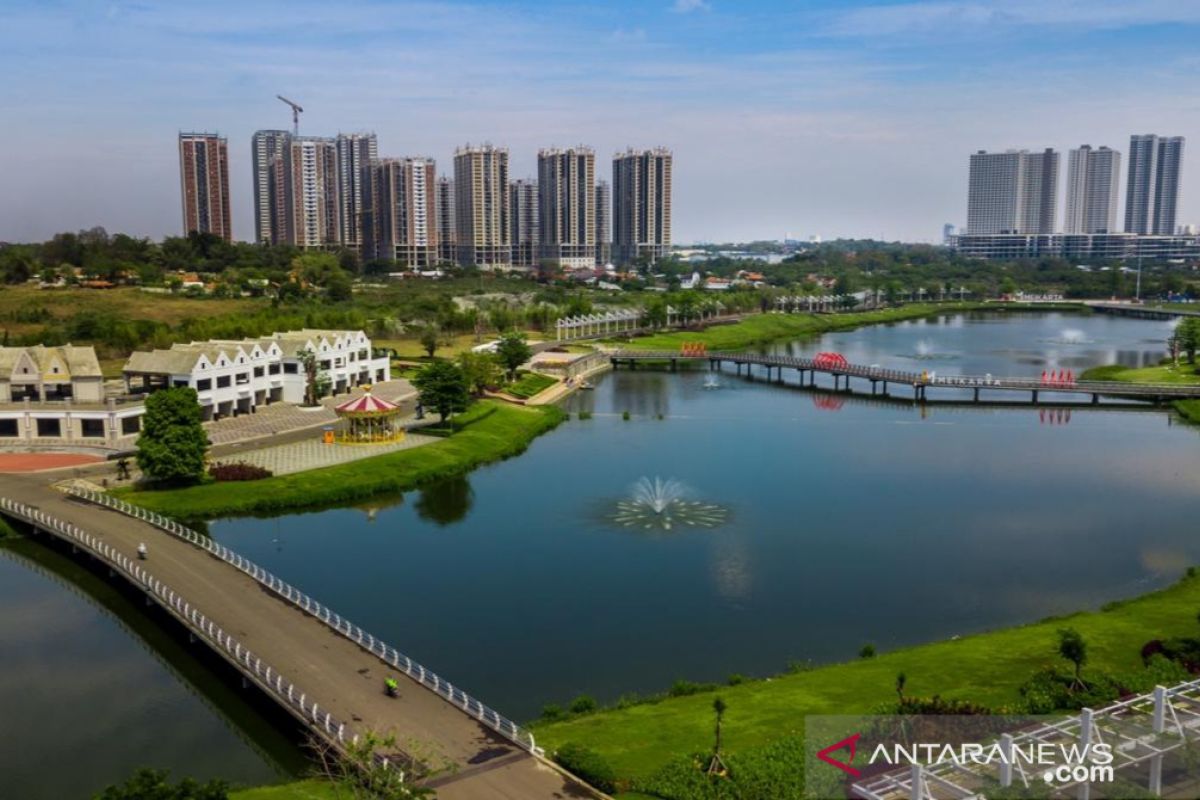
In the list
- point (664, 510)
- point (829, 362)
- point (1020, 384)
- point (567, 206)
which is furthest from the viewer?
point (567, 206)

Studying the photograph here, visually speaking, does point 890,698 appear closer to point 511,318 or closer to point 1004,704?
point 1004,704

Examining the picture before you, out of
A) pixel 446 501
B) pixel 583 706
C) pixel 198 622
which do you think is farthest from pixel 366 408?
pixel 583 706

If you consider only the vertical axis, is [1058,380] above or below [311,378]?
below

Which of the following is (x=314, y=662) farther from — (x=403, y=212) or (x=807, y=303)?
(x=403, y=212)

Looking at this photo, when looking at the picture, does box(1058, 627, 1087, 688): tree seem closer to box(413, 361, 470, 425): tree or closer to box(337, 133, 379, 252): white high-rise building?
box(413, 361, 470, 425): tree

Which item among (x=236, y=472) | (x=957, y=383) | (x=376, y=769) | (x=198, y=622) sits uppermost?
(x=957, y=383)

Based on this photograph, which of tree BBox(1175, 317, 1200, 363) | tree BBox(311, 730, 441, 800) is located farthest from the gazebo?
tree BBox(1175, 317, 1200, 363)
